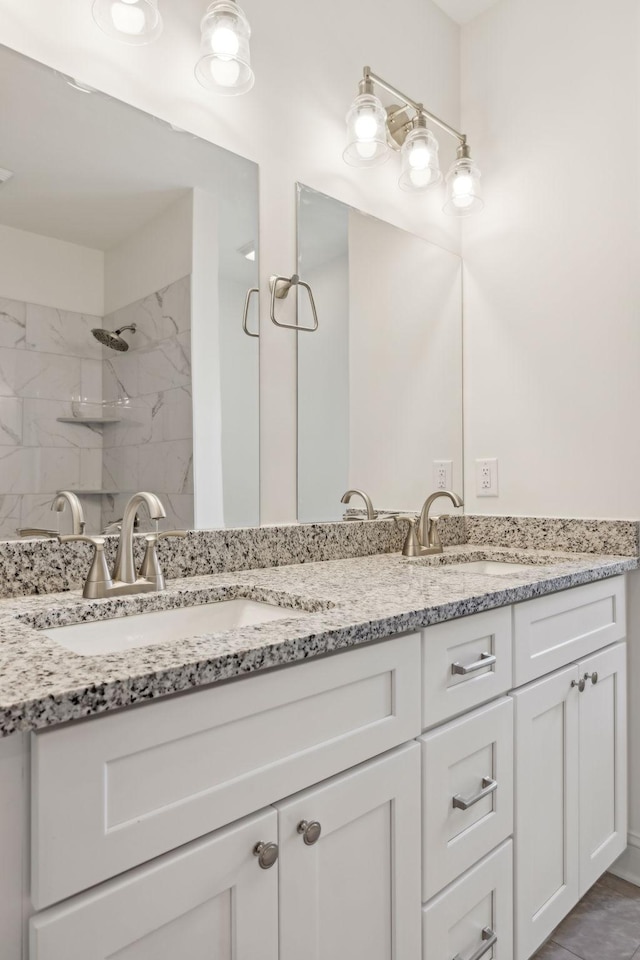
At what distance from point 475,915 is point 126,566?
0.92 meters

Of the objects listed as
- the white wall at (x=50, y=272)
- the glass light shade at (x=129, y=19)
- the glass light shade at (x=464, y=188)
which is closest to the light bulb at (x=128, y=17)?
the glass light shade at (x=129, y=19)

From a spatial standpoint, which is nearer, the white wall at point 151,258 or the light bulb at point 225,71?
the white wall at point 151,258

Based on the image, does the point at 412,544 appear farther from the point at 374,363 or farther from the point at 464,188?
the point at 464,188

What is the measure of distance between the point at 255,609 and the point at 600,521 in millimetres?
1126

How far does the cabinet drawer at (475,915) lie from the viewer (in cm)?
103

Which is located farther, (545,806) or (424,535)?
(424,535)

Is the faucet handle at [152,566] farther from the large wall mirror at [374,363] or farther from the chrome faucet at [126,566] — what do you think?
the large wall mirror at [374,363]

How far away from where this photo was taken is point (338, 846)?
864mm

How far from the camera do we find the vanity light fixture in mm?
1670

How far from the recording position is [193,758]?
2.31ft

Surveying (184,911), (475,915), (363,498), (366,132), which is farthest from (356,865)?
(366,132)

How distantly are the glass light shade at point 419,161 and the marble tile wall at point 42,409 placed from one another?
3.70 ft

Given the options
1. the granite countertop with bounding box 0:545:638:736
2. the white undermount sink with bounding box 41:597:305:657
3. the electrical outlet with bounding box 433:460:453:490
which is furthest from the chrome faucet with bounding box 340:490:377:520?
the white undermount sink with bounding box 41:597:305:657

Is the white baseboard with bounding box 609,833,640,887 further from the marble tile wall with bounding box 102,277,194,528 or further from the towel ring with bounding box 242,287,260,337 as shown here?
the towel ring with bounding box 242,287,260,337
